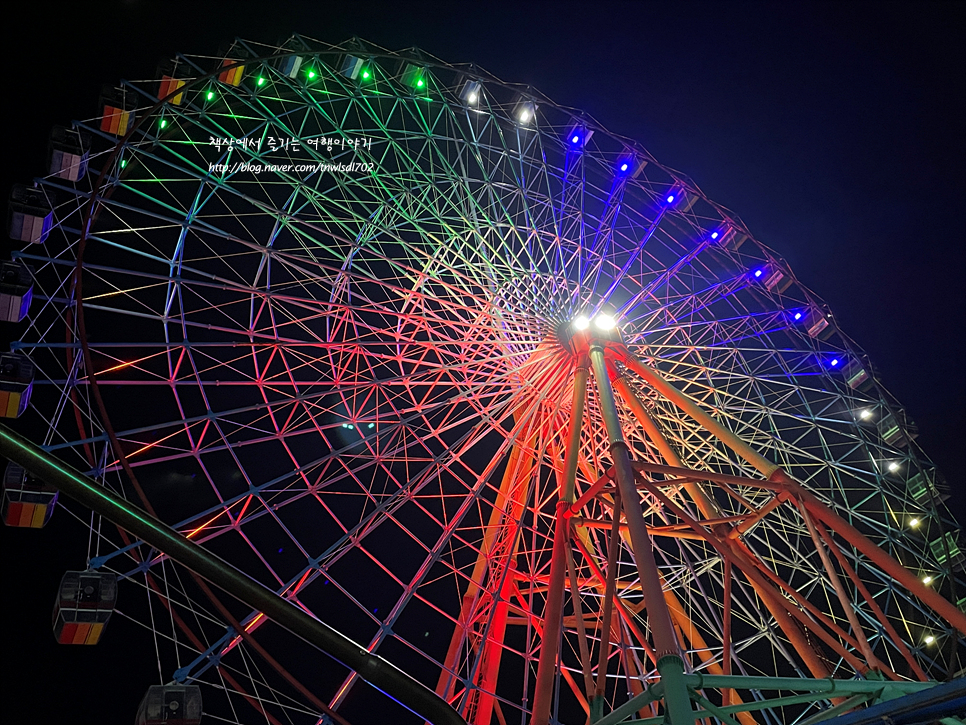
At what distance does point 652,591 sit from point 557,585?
2.17 m

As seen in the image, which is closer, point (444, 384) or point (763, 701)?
point (763, 701)

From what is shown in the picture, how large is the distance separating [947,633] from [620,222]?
13.5 m

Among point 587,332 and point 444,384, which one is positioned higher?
point 587,332

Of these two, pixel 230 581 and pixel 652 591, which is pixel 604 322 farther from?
pixel 230 581

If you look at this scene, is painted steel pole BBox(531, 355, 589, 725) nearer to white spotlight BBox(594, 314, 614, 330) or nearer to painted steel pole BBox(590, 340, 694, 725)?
painted steel pole BBox(590, 340, 694, 725)

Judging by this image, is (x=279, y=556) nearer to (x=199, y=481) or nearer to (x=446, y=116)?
(x=199, y=481)

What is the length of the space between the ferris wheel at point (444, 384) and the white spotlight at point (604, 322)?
8 centimetres

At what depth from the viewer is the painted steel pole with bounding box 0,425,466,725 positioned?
124 inches

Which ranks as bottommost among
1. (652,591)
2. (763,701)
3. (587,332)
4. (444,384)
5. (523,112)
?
(763,701)

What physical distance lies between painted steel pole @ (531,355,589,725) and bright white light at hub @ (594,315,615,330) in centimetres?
A: 176

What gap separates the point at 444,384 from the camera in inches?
650

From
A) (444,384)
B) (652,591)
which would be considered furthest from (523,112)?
(652,591)

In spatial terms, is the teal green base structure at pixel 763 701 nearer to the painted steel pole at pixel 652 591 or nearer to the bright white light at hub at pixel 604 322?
the painted steel pole at pixel 652 591

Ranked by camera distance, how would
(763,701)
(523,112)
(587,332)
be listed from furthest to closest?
(523,112) → (587,332) → (763,701)
